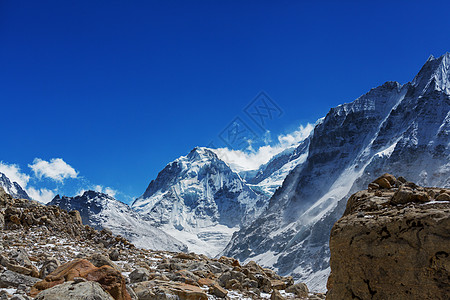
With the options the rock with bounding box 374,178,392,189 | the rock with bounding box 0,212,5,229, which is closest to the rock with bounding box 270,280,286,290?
the rock with bounding box 374,178,392,189

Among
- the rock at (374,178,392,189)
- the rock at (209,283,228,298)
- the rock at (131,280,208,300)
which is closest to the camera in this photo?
the rock at (374,178,392,189)

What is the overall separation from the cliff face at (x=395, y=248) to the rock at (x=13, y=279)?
9.86m

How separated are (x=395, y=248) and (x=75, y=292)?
7.41 m

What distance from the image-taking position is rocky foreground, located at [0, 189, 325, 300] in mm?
10352

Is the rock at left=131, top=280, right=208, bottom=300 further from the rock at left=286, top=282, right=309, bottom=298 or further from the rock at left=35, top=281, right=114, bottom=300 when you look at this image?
the rock at left=286, top=282, right=309, bottom=298

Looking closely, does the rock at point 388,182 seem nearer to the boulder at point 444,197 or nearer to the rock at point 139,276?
the boulder at point 444,197

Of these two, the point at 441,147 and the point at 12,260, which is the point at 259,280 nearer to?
the point at 12,260

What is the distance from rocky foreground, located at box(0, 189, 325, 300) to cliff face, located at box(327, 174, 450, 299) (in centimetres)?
599

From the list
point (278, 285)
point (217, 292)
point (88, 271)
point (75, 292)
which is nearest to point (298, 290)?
point (278, 285)

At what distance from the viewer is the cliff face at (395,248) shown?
7609 millimetres

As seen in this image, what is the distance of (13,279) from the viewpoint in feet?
38.8

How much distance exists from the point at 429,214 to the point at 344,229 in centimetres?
201

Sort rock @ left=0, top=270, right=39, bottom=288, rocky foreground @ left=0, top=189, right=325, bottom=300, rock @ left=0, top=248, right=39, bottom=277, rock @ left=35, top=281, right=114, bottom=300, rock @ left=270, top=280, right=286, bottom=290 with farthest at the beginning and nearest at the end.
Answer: rock @ left=270, top=280, right=286, bottom=290 → rock @ left=0, top=248, right=39, bottom=277 → rock @ left=0, top=270, right=39, bottom=288 → rocky foreground @ left=0, top=189, right=325, bottom=300 → rock @ left=35, top=281, right=114, bottom=300

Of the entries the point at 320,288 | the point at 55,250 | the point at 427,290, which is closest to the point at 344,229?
the point at 427,290
